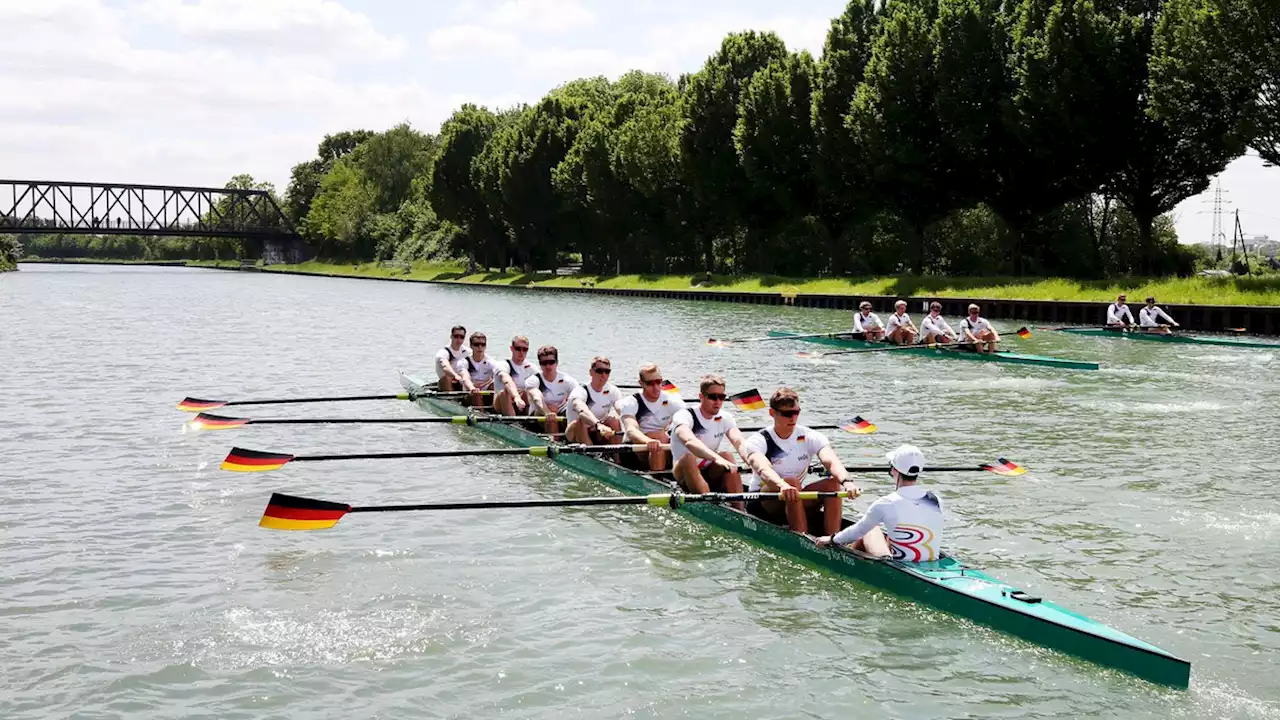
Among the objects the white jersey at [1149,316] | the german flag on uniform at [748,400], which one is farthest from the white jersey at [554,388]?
the white jersey at [1149,316]

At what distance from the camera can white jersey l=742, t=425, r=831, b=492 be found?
1361 cm

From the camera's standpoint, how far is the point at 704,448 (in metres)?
14.6

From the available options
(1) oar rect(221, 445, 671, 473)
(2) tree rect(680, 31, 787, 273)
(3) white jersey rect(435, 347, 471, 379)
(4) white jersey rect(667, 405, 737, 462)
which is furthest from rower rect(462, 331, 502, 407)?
(2) tree rect(680, 31, 787, 273)

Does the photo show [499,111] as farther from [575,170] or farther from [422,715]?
[422,715]

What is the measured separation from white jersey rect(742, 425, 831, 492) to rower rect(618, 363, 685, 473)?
2815 mm

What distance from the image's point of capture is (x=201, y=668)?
34.9 ft

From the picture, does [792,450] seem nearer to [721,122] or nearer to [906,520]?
[906,520]

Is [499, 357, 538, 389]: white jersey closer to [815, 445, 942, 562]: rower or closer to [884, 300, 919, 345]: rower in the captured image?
[815, 445, 942, 562]: rower

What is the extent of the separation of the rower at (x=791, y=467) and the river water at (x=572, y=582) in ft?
1.97

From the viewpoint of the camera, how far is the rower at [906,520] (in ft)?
37.8

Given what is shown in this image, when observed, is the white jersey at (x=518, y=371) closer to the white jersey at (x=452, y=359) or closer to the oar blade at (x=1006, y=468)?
the white jersey at (x=452, y=359)

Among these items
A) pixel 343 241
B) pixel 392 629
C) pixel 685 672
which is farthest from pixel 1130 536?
pixel 343 241

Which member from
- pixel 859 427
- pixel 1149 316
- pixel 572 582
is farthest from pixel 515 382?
pixel 1149 316

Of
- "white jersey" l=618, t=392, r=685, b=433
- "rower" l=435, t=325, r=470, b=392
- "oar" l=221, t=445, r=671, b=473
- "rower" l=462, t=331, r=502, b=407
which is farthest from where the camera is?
"rower" l=435, t=325, r=470, b=392
